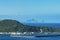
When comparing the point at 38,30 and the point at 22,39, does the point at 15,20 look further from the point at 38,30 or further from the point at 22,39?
the point at 22,39

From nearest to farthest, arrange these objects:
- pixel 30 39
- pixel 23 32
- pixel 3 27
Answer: pixel 30 39, pixel 23 32, pixel 3 27

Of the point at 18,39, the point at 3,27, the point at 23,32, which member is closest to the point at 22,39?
the point at 18,39

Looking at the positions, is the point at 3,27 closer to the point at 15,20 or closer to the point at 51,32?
the point at 15,20

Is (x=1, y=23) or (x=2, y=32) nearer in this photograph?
(x=2, y=32)

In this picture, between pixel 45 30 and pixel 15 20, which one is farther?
pixel 15 20

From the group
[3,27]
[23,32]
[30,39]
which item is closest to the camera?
[30,39]

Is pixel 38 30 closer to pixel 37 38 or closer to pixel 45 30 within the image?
pixel 45 30

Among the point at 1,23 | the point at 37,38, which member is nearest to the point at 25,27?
the point at 1,23

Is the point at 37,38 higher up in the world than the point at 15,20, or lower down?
lower down

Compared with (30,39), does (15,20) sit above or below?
above
